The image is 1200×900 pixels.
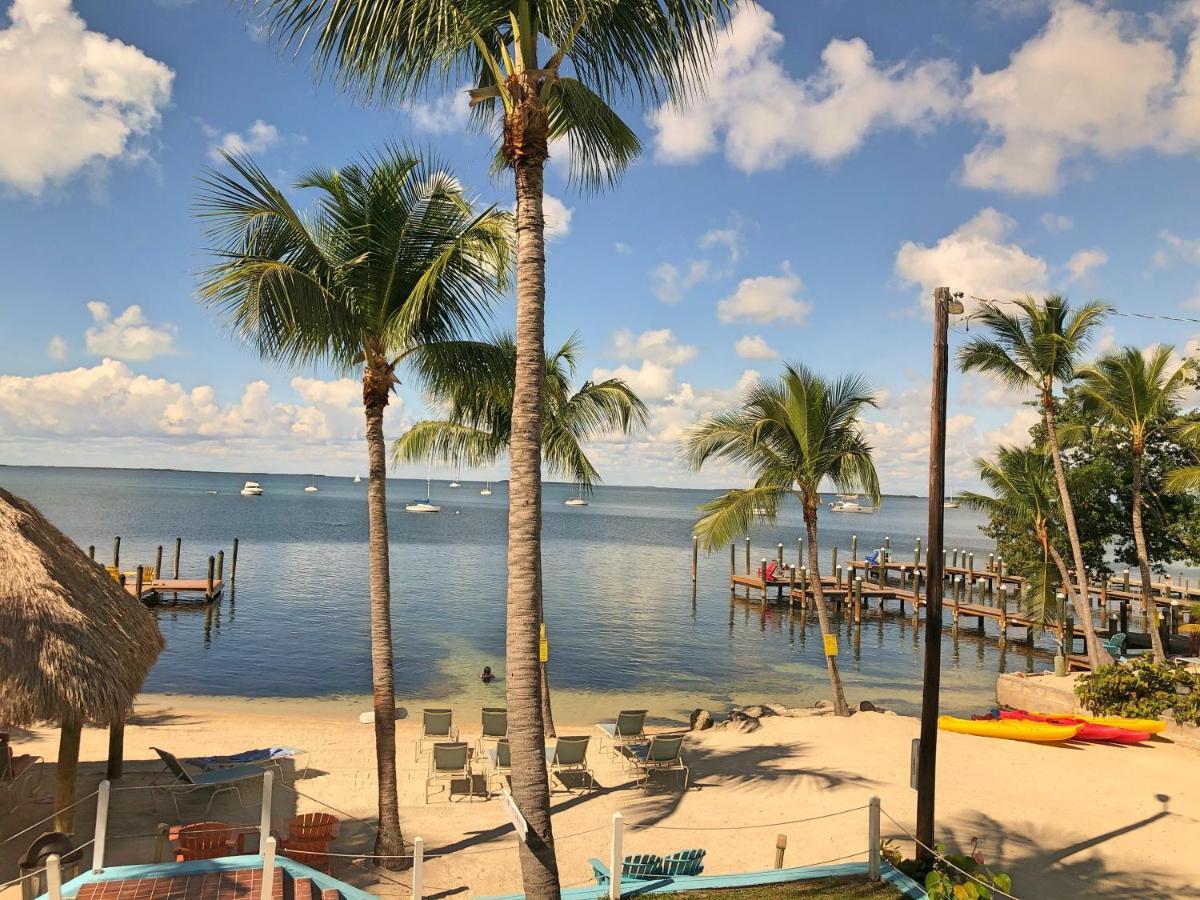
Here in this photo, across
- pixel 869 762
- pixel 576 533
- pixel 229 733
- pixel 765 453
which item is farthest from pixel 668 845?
pixel 576 533

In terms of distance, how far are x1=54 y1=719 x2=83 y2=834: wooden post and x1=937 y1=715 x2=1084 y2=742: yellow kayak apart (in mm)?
13457

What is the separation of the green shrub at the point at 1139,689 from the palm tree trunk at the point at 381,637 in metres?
15.3

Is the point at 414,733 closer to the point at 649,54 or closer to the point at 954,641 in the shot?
the point at 649,54

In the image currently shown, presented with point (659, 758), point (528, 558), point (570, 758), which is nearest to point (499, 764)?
point (570, 758)

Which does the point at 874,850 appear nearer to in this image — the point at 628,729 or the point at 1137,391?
the point at 628,729

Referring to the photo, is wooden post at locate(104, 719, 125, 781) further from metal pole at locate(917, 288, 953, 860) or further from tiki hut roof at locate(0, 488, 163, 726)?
metal pole at locate(917, 288, 953, 860)

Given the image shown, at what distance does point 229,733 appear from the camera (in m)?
16.5

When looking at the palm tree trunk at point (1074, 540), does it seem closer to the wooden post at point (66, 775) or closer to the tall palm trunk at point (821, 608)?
the tall palm trunk at point (821, 608)

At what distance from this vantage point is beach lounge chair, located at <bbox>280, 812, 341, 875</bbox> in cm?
861

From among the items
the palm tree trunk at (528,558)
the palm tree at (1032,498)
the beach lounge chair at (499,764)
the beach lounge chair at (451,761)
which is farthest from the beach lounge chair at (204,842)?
the palm tree at (1032,498)

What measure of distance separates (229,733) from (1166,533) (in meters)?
27.1

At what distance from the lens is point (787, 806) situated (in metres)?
11.0

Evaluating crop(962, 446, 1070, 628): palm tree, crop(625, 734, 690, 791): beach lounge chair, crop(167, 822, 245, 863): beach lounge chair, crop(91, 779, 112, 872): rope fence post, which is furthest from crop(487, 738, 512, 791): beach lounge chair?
crop(962, 446, 1070, 628): palm tree

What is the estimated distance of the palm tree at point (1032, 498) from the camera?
79.6ft
